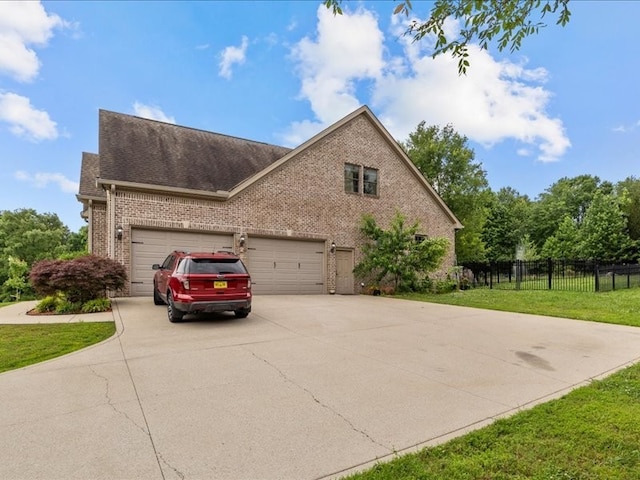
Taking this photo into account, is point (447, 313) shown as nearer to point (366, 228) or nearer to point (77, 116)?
point (366, 228)

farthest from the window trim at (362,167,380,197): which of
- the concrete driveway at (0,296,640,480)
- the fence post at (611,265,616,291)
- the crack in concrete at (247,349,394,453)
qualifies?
the crack in concrete at (247,349,394,453)

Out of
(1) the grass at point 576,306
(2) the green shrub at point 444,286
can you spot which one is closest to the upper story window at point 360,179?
(2) the green shrub at point 444,286

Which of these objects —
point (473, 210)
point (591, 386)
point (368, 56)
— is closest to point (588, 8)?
point (368, 56)

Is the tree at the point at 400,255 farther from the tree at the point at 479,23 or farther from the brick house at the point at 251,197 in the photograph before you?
the tree at the point at 479,23

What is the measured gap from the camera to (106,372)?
4.87m

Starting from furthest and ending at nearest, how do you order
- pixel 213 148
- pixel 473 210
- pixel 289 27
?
1. pixel 473 210
2. pixel 213 148
3. pixel 289 27

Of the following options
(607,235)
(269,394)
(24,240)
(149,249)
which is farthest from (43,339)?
(607,235)

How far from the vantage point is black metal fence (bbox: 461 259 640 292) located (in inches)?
661

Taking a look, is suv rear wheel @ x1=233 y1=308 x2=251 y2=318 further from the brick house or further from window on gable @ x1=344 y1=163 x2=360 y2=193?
window on gable @ x1=344 y1=163 x2=360 y2=193

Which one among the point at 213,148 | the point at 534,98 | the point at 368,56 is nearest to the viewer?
the point at 368,56

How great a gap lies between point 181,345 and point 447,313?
7423 mm

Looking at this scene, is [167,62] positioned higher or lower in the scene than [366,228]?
higher

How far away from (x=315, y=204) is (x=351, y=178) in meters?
2.57

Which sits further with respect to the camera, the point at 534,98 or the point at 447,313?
the point at 534,98
